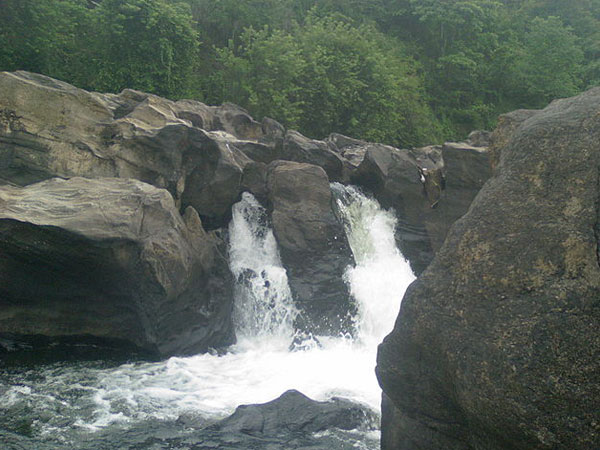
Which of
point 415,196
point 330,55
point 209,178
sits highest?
point 330,55

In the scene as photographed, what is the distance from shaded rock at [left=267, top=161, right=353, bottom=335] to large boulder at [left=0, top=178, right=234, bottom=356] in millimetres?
2530

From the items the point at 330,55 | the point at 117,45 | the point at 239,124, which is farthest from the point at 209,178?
the point at 330,55

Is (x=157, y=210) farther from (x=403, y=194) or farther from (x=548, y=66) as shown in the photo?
(x=548, y=66)

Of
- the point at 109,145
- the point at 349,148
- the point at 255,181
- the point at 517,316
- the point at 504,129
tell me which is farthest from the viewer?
the point at 349,148

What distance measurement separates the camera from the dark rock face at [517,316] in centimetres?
317

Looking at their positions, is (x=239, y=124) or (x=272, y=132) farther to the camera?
(x=239, y=124)

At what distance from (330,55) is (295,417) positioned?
20123mm

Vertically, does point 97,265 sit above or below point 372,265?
below

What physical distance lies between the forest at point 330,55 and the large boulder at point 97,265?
35.7 ft

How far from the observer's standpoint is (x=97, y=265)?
344 inches

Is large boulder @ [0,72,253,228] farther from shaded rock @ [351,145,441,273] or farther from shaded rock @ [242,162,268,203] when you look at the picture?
shaded rock @ [351,145,441,273]

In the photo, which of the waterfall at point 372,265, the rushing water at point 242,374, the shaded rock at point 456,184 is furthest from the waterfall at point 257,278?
the shaded rock at point 456,184

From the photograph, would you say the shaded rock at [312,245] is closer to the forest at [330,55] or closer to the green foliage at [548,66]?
the forest at [330,55]

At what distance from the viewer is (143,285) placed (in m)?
9.05
